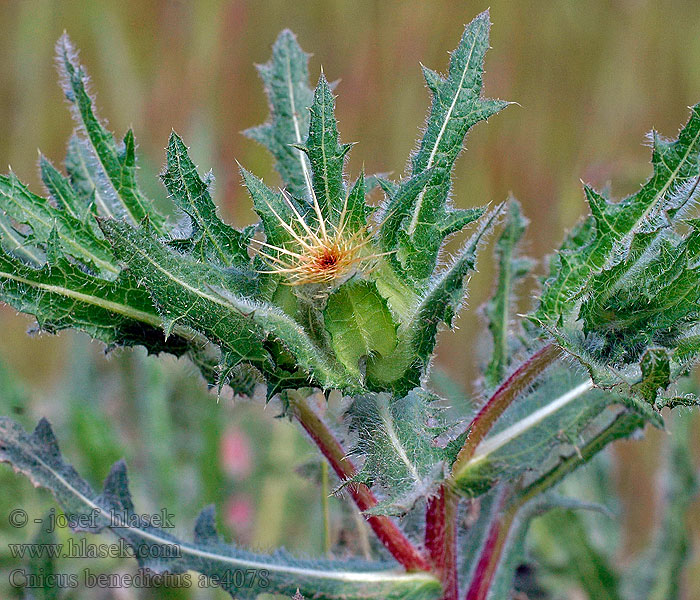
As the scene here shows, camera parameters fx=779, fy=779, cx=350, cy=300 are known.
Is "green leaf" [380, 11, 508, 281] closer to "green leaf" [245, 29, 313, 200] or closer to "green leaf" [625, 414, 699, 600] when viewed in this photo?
"green leaf" [245, 29, 313, 200]

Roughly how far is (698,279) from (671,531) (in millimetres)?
1578

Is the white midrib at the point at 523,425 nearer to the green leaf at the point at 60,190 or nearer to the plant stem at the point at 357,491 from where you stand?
the plant stem at the point at 357,491

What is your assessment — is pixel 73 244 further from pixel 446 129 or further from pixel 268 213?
pixel 446 129

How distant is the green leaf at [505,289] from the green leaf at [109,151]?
0.79 meters

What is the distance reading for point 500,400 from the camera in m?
1.42

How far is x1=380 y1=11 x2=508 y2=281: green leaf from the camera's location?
→ 1.28 m

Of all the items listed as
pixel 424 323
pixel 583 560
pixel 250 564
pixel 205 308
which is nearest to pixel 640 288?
pixel 424 323

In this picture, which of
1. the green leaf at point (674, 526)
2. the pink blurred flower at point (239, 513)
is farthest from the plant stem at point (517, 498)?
the pink blurred flower at point (239, 513)

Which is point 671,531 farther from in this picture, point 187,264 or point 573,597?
point 187,264

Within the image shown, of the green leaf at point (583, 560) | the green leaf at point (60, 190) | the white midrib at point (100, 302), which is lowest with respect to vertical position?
the green leaf at point (583, 560)

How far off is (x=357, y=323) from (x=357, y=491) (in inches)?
15.0

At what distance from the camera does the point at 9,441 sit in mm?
1567

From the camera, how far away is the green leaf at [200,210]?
1270 mm

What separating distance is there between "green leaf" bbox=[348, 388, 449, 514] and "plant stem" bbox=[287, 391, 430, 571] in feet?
0.42
